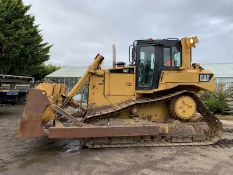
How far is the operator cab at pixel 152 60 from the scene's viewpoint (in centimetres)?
1020

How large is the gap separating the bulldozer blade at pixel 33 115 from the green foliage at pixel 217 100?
480 inches

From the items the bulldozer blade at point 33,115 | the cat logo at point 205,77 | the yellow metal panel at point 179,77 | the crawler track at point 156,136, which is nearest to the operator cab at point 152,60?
the yellow metal panel at point 179,77

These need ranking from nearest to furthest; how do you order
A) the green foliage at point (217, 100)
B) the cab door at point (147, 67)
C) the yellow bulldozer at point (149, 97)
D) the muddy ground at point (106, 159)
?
the muddy ground at point (106, 159) < the yellow bulldozer at point (149, 97) < the cab door at point (147, 67) < the green foliage at point (217, 100)

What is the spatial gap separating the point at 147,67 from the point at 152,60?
0.82 ft

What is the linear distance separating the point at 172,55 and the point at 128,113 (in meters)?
2.15

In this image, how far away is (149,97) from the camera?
10.3 metres

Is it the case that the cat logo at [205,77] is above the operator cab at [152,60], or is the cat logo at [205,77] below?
below

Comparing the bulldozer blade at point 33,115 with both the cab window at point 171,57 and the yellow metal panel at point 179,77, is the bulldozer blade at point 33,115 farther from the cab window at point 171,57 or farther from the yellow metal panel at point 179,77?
the cab window at point 171,57

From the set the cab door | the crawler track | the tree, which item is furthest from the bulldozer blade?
the tree

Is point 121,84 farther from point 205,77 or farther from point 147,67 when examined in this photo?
point 205,77

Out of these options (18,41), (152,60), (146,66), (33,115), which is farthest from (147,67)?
(18,41)

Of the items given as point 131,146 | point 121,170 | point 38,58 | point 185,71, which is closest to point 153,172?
point 121,170

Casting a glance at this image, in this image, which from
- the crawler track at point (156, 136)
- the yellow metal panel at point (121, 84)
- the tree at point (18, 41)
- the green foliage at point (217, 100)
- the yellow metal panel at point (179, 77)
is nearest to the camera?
the crawler track at point (156, 136)

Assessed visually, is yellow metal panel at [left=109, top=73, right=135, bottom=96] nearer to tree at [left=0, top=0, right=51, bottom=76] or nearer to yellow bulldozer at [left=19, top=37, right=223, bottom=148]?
yellow bulldozer at [left=19, top=37, right=223, bottom=148]
